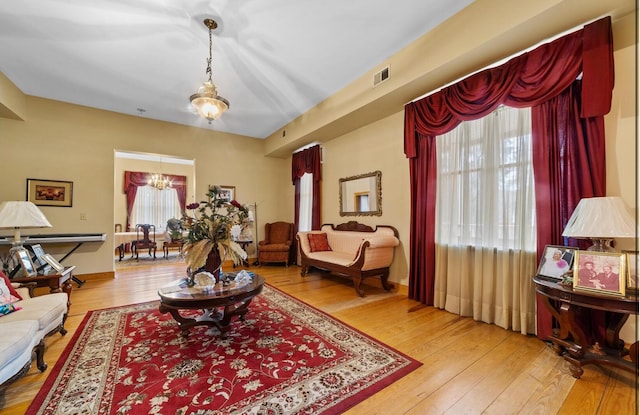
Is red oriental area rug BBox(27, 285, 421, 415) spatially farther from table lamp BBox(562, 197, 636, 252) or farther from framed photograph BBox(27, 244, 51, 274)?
table lamp BBox(562, 197, 636, 252)

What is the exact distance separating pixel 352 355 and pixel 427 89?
10.2 feet

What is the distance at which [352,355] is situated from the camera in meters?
2.05

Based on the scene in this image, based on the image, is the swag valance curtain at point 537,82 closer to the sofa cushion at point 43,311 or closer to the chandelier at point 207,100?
the chandelier at point 207,100

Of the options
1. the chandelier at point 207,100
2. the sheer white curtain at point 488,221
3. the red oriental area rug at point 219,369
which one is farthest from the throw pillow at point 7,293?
the sheer white curtain at point 488,221

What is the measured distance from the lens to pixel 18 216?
2812 millimetres

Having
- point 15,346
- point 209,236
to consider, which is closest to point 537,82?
point 209,236

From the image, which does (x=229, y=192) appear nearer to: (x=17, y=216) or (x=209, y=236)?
(x=17, y=216)

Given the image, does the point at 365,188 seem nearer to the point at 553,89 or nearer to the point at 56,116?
the point at 553,89

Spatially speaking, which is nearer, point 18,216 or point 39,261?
point 18,216

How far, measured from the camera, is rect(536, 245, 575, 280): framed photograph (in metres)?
2.01

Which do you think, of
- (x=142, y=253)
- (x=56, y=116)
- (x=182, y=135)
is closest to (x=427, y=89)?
(x=182, y=135)

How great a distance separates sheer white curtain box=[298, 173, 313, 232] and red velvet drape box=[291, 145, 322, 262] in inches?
3.2

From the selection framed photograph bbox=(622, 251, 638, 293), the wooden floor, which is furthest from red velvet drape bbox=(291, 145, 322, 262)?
framed photograph bbox=(622, 251, 638, 293)

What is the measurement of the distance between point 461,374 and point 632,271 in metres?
1.39
